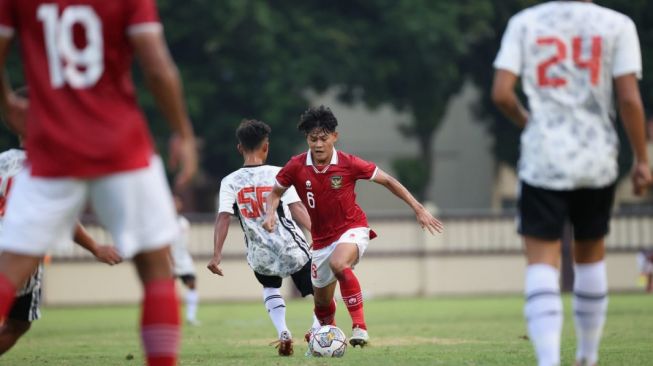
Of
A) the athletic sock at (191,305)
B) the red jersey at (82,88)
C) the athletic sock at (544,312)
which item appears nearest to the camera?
the red jersey at (82,88)

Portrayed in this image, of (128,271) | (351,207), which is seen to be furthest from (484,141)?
(351,207)

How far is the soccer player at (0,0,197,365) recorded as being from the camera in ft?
18.9

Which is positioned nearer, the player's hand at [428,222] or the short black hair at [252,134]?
the player's hand at [428,222]

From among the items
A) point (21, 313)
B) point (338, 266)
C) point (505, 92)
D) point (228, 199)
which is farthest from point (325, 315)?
point (505, 92)

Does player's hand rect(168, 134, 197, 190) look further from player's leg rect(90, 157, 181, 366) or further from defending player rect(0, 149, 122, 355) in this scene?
defending player rect(0, 149, 122, 355)

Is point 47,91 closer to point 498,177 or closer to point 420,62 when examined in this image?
point 420,62

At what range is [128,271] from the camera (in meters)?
31.1

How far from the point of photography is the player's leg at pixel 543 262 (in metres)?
6.59

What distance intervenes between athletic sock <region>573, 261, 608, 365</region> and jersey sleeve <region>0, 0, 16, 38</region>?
10.6 ft

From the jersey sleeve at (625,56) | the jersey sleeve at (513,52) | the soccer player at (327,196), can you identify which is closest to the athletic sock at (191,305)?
the soccer player at (327,196)

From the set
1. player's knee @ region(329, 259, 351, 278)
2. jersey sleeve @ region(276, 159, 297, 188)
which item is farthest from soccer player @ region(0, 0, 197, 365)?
jersey sleeve @ region(276, 159, 297, 188)

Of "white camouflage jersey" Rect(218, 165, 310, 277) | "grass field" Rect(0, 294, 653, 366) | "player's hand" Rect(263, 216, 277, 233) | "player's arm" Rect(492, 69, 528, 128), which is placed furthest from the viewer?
"white camouflage jersey" Rect(218, 165, 310, 277)

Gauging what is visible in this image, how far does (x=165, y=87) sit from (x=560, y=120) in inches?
81.6

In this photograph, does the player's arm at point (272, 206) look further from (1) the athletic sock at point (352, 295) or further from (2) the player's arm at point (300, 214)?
(1) the athletic sock at point (352, 295)
